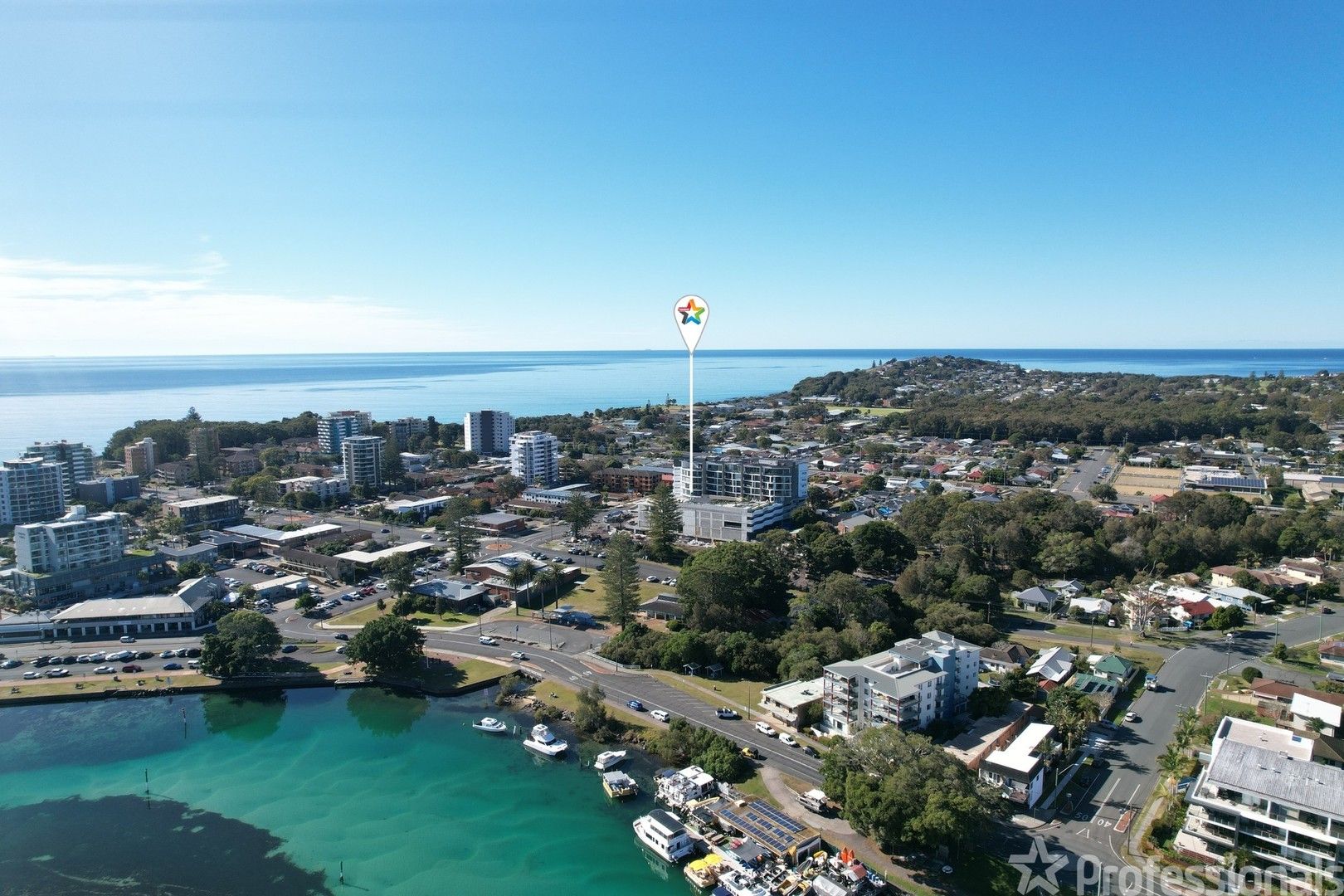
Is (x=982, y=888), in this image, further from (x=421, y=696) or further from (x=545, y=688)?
(x=421, y=696)

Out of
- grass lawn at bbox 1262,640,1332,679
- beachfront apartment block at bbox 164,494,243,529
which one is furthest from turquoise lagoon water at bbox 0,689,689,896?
beachfront apartment block at bbox 164,494,243,529

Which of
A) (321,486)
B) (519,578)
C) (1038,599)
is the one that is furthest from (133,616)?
(1038,599)

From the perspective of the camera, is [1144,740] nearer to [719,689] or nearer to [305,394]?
[719,689]

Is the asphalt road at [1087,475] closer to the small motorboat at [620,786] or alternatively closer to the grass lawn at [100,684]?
the small motorboat at [620,786]

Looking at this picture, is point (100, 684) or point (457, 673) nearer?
point (100, 684)

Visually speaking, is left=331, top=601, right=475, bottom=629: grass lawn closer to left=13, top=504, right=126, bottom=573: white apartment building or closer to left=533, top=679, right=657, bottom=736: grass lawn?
left=533, top=679, right=657, bottom=736: grass lawn
